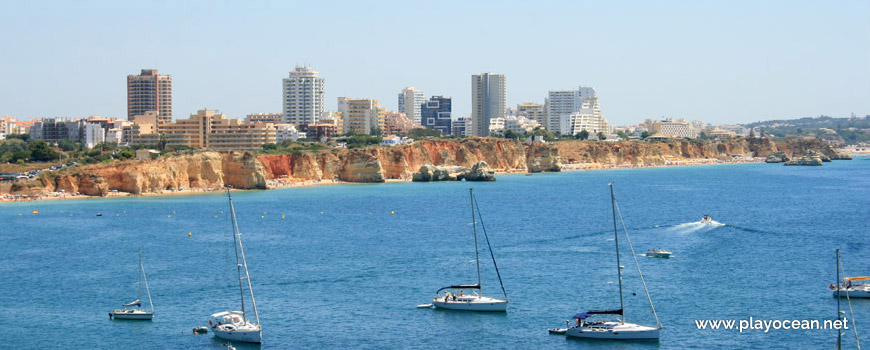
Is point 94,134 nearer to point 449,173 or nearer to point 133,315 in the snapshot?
point 449,173

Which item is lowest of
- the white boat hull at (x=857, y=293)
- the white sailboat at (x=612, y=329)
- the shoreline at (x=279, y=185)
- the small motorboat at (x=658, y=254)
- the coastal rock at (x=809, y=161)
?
the white sailboat at (x=612, y=329)

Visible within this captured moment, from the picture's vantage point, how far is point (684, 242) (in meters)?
60.9

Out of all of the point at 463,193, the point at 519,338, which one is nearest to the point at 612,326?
the point at 519,338

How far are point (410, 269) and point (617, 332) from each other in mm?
17512

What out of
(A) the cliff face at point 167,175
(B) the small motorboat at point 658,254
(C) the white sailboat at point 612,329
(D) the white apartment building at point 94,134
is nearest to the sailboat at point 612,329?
(C) the white sailboat at point 612,329

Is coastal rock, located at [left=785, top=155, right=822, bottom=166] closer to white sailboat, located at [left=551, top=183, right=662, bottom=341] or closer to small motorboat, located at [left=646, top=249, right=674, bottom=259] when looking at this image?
small motorboat, located at [left=646, top=249, right=674, bottom=259]

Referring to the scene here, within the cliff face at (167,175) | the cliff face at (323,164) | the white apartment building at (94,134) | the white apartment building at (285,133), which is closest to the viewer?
the cliff face at (167,175)

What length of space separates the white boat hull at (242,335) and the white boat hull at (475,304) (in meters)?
9.13

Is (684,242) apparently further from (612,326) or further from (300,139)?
(300,139)

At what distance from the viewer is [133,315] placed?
40156 mm

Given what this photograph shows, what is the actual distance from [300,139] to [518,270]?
13400cm

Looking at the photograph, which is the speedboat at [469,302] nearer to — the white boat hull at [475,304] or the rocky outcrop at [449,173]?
the white boat hull at [475,304]

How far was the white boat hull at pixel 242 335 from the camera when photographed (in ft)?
118

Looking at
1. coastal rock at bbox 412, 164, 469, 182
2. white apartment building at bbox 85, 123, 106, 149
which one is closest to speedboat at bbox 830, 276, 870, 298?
coastal rock at bbox 412, 164, 469, 182
